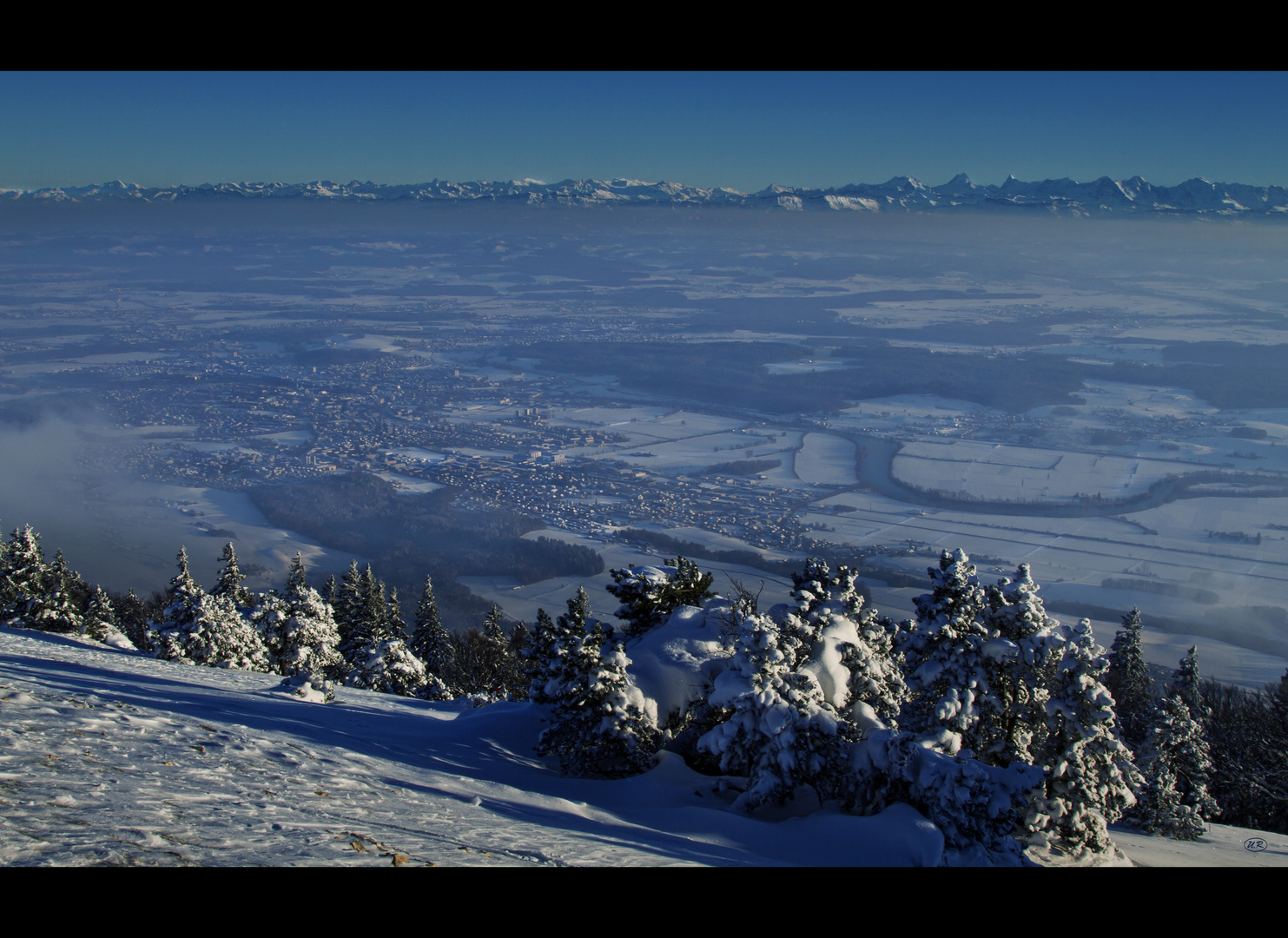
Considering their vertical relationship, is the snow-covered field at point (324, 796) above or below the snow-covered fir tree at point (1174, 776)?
above

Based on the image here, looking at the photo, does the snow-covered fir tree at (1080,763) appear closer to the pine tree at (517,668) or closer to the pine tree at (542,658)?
the pine tree at (542,658)

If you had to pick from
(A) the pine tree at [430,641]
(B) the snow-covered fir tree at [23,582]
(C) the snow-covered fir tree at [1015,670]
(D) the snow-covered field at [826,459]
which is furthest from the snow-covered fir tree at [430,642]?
(D) the snow-covered field at [826,459]

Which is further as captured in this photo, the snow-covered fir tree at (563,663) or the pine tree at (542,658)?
the pine tree at (542,658)

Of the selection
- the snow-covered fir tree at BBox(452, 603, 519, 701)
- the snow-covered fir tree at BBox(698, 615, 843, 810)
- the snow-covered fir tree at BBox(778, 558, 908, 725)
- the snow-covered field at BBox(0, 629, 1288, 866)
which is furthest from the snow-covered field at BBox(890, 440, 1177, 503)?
the snow-covered fir tree at BBox(698, 615, 843, 810)

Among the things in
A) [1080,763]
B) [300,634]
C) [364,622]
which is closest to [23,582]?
[300,634]

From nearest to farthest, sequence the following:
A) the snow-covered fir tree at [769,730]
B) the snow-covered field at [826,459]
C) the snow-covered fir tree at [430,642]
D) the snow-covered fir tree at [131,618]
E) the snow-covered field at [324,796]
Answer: the snow-covered field at [324,796]
the snow-covered fir tree at [769,730]
the snow-covered fir tree at [430,642]
the snow-covered fir tree at [131,618]
the snow-covered field at [826,459]

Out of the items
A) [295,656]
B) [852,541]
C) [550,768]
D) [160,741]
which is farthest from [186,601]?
[852,541]

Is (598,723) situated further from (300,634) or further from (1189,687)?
(1189,687)
